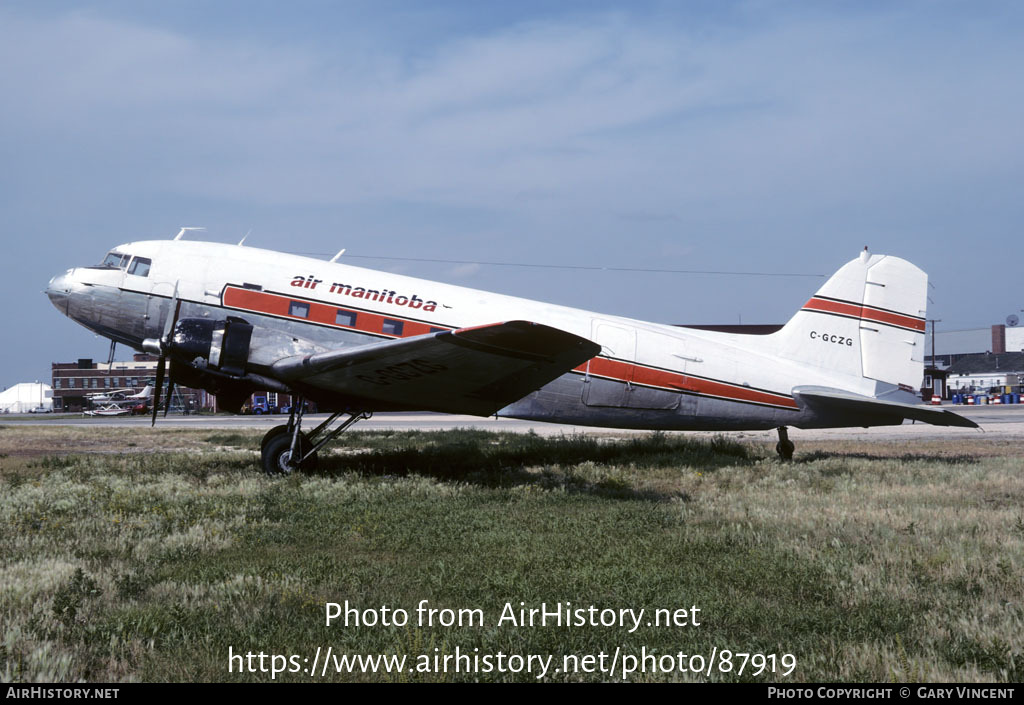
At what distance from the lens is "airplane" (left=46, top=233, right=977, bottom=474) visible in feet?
40.9

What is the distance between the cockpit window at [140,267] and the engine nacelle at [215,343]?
59.2 inches

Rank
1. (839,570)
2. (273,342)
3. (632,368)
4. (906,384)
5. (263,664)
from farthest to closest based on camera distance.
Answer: (906,384) < (632,368) < (273,342) < (839,570) < (263,664)

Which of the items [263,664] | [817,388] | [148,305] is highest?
[148,305]

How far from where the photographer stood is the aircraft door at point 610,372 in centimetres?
1409

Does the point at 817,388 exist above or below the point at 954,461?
above

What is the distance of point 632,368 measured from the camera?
46.9ft

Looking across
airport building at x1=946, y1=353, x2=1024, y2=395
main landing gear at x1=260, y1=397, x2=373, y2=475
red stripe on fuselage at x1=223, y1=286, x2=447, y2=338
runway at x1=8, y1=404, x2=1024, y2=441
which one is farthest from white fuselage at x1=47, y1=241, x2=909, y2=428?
airport building at x1=946, y1=353, x2=1024, y2=395

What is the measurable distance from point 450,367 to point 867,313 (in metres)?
9.88

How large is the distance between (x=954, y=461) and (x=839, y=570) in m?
10.6

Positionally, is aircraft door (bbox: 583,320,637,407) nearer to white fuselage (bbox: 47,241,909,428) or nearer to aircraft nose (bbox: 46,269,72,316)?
white fuselage (bbox: 47,241,909,428)

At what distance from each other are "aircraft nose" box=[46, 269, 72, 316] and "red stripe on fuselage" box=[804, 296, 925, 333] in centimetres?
1552

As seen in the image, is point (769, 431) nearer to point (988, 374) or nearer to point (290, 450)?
point (290, 450)
